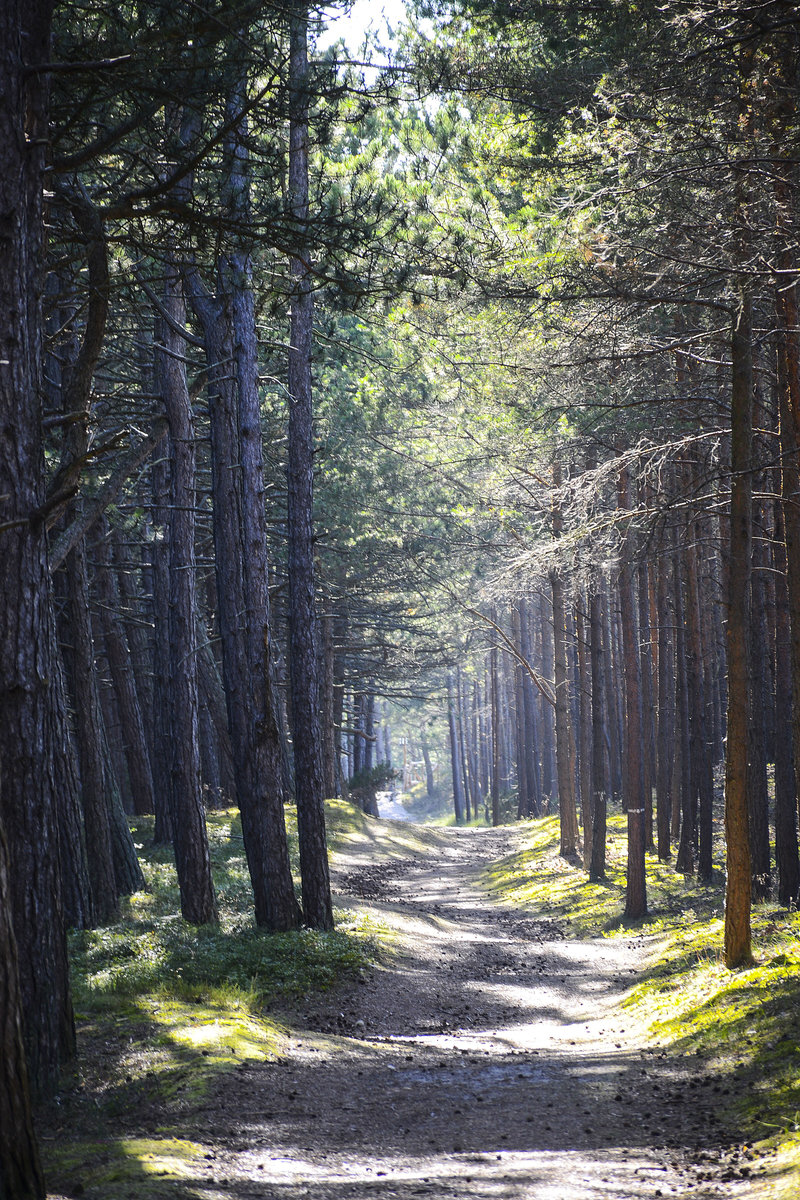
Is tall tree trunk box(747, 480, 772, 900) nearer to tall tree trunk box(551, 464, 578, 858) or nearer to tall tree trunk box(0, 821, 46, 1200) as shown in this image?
tall tree trunk box(551, 464, 578, 858)

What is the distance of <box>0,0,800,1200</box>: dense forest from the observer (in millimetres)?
5859

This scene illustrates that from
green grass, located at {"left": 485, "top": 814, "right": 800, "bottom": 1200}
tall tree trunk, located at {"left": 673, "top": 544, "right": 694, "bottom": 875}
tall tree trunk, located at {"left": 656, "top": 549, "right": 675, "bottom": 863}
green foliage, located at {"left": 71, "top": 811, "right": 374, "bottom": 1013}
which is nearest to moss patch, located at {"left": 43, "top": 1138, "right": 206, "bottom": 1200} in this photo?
green grass, located at {"left": 485, "top": 814, "right": 800, "bottom": 1200}

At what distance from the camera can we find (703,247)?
8359 mm

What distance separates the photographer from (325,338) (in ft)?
38.0

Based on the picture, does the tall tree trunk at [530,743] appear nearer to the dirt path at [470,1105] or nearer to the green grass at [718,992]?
the green grass at [718,992]

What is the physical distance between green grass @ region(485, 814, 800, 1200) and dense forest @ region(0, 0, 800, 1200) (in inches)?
24.0

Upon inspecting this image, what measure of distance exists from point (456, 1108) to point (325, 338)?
8.71m

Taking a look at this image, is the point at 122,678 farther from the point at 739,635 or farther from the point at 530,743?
the point at 530,743

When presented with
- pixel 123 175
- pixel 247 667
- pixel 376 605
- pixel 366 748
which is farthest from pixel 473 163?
pixel 366 748

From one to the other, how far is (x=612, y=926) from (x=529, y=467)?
9.79m

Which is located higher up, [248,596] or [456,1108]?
[248,596]

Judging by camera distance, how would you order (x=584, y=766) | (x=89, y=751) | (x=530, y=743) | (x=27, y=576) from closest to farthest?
(x=27, y=576)
(x=89, y=751)
(x=584, y=766)
(x=530, y=743)

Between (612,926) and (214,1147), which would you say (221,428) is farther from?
(612,926)

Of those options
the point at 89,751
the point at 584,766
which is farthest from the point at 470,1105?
the point at 584,766
